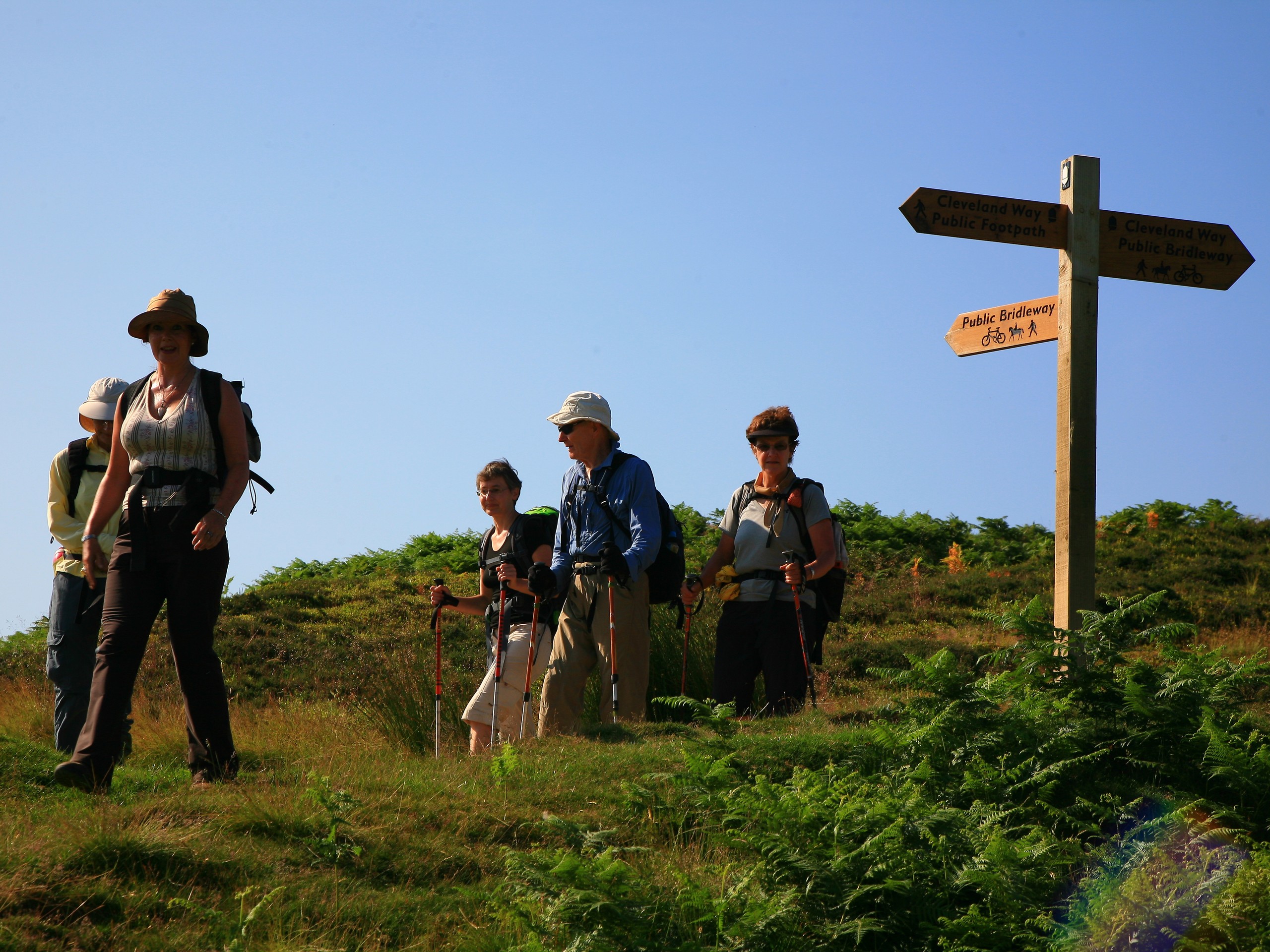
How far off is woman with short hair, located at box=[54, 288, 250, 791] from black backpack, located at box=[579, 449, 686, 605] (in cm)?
209

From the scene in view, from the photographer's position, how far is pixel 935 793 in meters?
5.16

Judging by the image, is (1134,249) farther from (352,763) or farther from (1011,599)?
(1011,599)

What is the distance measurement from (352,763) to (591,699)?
2290 mm

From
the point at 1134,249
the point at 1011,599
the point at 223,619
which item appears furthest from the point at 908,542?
the point at 1134,249

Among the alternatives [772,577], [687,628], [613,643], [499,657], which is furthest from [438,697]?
[772,577]

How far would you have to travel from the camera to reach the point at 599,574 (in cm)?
703

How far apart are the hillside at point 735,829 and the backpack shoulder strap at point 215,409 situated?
4.87ft

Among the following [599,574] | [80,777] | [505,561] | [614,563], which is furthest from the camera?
[505,561]

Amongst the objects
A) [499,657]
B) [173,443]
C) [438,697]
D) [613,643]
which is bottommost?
[438,697]

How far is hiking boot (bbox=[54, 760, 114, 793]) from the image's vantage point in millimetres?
5418

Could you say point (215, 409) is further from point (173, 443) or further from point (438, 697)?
point (438, 697)

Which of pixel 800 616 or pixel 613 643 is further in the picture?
pixel 800 616

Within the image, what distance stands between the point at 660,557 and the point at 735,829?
260 cm

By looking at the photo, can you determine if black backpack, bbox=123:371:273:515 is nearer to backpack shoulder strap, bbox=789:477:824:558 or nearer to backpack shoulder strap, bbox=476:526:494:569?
backpack shoulder strap, bbox=476:526:494:569
